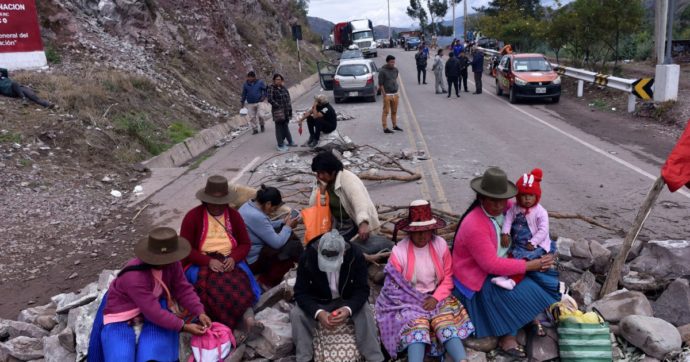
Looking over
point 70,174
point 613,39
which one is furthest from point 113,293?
point 613,39

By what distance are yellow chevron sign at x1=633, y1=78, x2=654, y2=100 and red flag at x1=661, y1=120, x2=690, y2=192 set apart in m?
12.6

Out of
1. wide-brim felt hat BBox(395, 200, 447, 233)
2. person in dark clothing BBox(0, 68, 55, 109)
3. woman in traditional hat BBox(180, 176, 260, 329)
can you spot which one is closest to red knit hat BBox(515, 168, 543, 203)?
wide-brim felt hat BBox(395, 200, 447, 233)

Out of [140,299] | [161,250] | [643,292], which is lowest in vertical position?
[643,292]

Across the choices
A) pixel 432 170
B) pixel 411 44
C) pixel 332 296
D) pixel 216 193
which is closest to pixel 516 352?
pixel 332 296

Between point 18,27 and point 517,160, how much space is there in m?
12.7

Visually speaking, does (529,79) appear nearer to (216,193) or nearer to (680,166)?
(680,166)

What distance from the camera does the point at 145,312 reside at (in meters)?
4.00

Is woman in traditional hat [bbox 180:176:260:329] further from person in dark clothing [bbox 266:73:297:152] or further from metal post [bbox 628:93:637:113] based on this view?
metal post [bbox 628:93:637:113]

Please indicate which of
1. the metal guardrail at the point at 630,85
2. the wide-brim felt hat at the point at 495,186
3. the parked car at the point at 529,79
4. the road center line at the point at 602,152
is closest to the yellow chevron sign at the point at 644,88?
the metal guardrail at the point at 630,85

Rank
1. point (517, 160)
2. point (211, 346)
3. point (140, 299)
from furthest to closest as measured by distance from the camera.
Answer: point (517, 160), point (211, 346), point (140, 299)

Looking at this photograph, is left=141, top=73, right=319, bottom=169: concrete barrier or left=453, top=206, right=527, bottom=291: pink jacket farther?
left=141, top=73, right=319, bottom=169: concrete barrier

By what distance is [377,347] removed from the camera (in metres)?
4.24

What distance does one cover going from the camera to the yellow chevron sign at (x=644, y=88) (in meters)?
15.5

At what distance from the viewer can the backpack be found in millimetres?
4186
